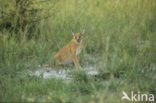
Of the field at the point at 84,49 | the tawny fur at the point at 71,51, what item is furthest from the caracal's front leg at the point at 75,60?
the field at the point at 84,49

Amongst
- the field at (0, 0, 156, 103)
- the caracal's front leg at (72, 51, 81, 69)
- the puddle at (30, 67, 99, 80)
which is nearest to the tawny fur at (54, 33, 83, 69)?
the caracal's front leg at (72, 51, 81, 69)

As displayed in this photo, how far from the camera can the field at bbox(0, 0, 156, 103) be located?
15.4 feet

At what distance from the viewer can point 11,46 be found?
6.49 m

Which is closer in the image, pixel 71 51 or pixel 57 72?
pixel 57 72

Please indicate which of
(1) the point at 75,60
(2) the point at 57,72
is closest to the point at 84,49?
(1) the point at 75,60

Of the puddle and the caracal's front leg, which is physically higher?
the caracal's front leg

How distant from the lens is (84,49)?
22.0 feet

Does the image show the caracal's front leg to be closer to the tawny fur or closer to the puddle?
the tawny fur

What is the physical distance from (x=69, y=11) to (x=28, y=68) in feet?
11.4

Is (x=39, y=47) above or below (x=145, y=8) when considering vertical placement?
below

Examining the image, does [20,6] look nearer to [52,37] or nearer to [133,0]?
[52,37]

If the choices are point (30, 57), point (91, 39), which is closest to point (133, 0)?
point (91, 39)

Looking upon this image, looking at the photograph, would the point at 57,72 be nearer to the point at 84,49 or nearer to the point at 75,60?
the point at 75,60

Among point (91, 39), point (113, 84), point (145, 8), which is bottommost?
point (113, 84)
